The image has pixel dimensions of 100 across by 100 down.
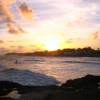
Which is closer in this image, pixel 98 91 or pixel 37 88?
pixel 98 91

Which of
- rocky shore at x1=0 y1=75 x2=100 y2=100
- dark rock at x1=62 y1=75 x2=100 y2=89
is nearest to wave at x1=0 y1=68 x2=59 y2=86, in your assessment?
dark rock at x1=62 y1=75 x2=100 y2=89

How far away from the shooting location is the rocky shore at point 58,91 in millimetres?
17938

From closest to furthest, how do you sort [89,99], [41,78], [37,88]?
1. [89,99]
2. [37,88]
3. [41,78]

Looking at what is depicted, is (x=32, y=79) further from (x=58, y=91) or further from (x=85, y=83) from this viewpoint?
(x=58, y=91)

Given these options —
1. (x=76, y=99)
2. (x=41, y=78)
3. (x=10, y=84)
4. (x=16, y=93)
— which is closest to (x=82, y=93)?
(x=76, y=99)

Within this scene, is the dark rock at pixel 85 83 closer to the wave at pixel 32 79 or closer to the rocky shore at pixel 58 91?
the rocky shore at pixel 58 91

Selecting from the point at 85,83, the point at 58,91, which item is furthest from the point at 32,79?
the point at 58,91

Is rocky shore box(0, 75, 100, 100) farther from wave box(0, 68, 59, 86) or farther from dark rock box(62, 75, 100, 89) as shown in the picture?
wave box(0, 68, 59, 86)

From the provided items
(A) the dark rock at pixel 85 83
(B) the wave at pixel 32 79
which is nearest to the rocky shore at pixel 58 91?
(A) the dark rock at pixel 85 83

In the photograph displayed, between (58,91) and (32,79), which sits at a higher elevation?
(58,91)

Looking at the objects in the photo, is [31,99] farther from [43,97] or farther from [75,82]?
[75,82]

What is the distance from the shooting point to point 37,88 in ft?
75.8

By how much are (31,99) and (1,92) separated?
4231 mm

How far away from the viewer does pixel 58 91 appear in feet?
64.2
